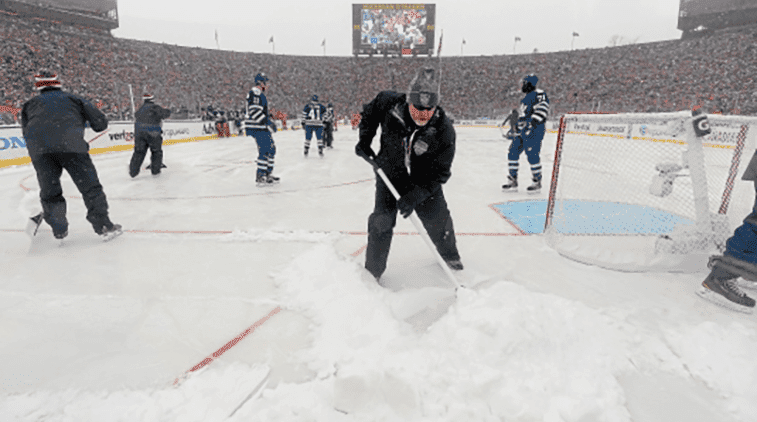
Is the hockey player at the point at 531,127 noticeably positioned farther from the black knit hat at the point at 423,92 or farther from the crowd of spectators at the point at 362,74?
the crowd of spectators at the point at 362,74

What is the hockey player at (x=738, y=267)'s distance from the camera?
2189 mm

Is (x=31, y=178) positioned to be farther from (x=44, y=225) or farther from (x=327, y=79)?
(x=327, y=79)

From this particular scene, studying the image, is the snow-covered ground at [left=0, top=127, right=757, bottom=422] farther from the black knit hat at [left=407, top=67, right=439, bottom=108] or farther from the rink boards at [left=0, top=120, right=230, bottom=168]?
the rink boards at [left=0, top=120, right=230, bottom=168]

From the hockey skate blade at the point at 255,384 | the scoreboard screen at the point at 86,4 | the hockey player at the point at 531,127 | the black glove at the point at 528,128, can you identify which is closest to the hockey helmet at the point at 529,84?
the hockey player at the point at 531,127

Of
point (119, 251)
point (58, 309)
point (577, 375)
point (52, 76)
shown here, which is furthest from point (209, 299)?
point (52, 76)

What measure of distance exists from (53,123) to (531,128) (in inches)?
205

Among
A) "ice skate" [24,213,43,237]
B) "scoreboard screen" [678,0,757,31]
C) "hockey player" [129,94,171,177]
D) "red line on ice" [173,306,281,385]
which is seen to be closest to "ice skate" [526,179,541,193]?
"red line on ice" [173,306,281,385]

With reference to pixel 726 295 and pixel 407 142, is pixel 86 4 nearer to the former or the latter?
pixel 407 142

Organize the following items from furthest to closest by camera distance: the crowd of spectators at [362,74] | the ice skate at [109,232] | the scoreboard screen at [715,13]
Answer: the scoreboard screen at [715,13]
the crowd of spectators at [362,74]
the ice skate at [109,232]

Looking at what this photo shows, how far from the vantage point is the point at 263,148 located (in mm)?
5848

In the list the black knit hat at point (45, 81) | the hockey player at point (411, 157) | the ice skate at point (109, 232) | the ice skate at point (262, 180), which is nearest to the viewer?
the hockey player at point (411, 157)

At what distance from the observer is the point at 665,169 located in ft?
8.96

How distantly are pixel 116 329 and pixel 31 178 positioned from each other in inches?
248

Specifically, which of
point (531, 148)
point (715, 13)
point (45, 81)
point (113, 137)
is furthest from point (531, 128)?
point (715, 13)
